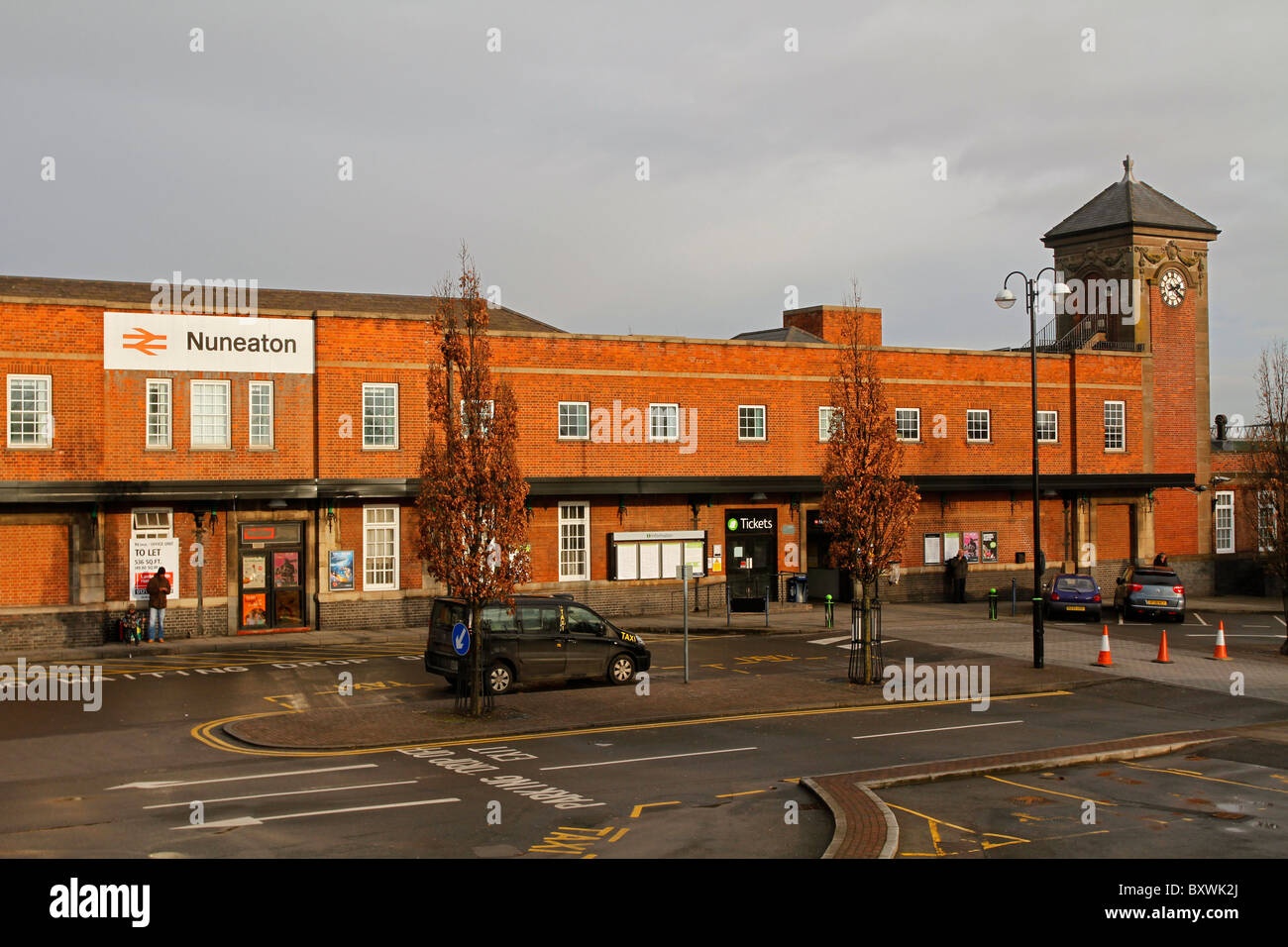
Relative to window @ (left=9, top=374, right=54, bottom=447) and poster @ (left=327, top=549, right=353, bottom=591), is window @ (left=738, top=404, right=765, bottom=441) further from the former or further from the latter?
window @ (left=9, top=374, right=54, bottom=447)

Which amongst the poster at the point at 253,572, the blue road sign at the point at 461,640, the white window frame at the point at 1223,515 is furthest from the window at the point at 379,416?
the white window frame at the point at 1223,515

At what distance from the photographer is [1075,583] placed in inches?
1491

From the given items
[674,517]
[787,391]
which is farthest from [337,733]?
[787,391]

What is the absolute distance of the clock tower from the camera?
Result: 4831 centimetres

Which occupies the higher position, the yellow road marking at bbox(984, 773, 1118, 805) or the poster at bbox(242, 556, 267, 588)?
the poster at bbox(242, 556, 267, 588)

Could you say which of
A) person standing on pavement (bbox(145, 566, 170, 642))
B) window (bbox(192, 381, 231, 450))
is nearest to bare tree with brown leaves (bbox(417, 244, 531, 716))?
person standing on pavement (bbox(145, 566, 170, 642))

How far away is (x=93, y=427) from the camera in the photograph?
30641mm

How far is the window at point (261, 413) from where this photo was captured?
3288 centimetres

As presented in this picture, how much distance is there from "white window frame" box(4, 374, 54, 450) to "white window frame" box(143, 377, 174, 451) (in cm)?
221

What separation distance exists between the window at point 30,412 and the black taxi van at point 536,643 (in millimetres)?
12921

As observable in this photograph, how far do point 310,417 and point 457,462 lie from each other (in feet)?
47.9

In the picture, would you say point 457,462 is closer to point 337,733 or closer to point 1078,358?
point 337,733

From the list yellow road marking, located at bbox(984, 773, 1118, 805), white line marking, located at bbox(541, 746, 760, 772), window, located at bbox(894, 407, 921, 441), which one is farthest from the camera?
window, located at bbox(894, 407, 921, 441)

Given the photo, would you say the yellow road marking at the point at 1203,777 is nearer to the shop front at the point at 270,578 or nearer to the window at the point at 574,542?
the window at the point at 574,542
